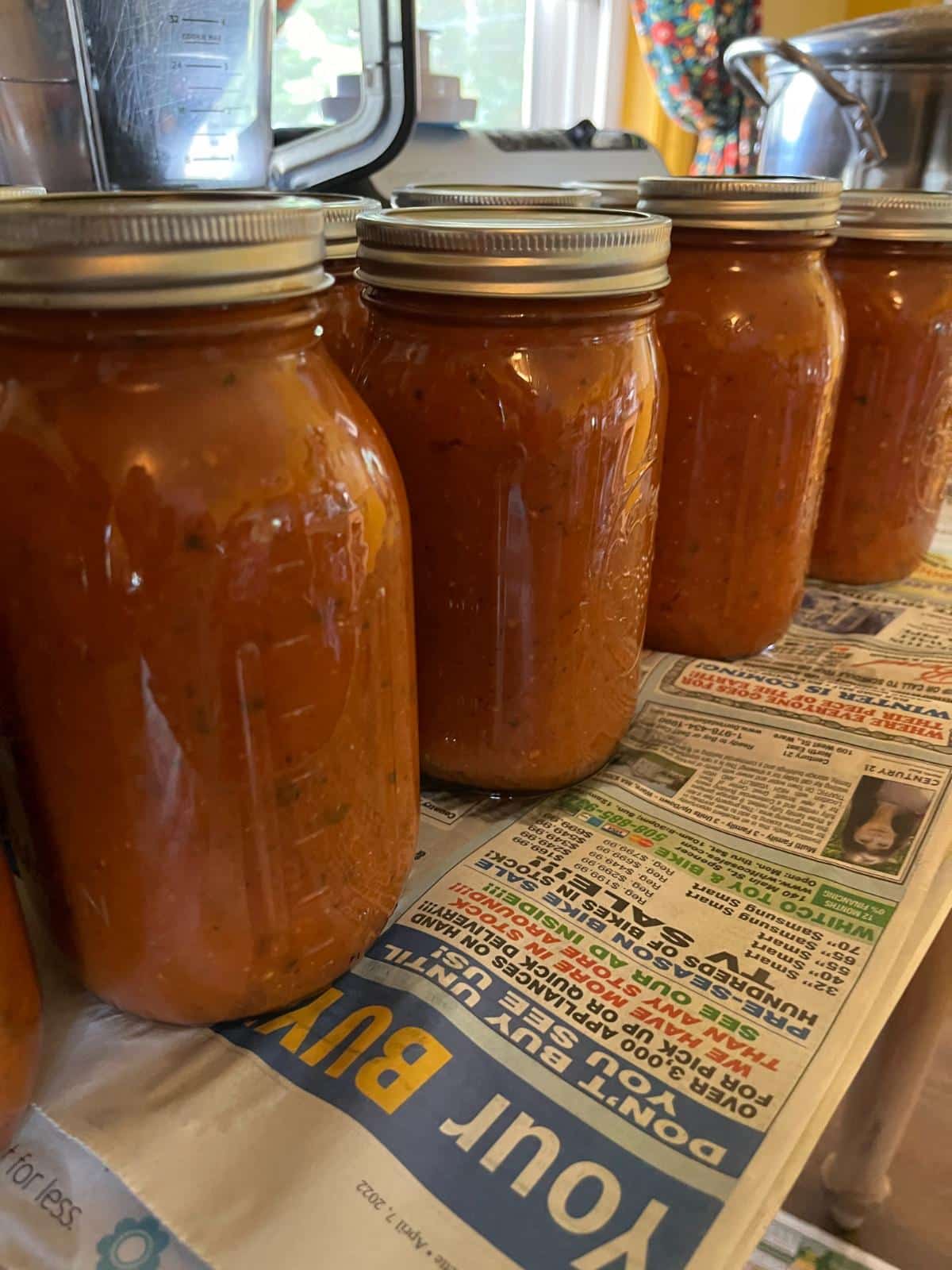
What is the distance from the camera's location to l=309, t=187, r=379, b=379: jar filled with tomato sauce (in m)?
0.52

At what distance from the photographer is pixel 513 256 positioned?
1.41ft

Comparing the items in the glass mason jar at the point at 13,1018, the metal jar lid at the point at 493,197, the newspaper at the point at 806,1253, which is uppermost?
the metal jar lid at the point at 493,197

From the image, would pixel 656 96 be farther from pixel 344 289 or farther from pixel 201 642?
pixel 201 642

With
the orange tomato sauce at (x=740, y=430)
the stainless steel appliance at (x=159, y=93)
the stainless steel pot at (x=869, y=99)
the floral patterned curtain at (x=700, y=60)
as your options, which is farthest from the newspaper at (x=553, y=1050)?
the floral patterned curtain at (x=700, y=60)

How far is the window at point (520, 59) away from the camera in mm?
1482

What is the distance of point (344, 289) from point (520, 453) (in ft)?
0.58

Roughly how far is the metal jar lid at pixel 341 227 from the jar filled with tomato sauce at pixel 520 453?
3cm

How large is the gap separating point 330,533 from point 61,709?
120mm

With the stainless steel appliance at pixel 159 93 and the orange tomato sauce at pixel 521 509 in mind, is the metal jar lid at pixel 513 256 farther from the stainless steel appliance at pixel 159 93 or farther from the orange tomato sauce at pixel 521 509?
the stainless steel appliance at pixel 159 93

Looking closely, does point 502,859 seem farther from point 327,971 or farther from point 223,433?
point 223,433

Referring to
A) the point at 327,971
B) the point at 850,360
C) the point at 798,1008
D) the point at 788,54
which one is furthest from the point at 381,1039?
the point at 788,54

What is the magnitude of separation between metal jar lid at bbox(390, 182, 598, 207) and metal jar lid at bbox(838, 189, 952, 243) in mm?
232

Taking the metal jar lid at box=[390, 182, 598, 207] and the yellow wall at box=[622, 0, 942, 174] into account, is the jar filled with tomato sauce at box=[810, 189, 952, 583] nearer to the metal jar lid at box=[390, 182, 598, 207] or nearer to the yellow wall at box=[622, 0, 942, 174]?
the metal jar lid at box=[390, 182, 598, 207]

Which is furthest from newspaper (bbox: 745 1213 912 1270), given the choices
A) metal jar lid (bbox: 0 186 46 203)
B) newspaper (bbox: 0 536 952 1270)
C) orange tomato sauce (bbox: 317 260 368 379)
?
metal jar lid (bbox: 0 186 46 203)
